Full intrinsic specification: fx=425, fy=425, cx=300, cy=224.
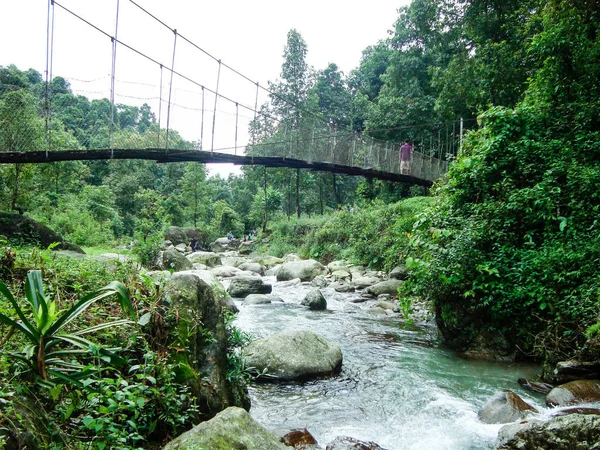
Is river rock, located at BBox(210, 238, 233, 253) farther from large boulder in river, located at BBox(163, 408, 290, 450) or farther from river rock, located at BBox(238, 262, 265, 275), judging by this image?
large boulder in river, located at BBox(163, 408, 290, 450)

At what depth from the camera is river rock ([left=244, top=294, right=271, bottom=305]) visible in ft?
31.6

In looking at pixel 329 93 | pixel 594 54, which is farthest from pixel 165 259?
pixel 329 93

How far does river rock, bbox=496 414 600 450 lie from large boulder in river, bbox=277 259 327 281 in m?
11.0

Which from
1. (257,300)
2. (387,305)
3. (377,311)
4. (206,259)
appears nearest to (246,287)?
(257,300)

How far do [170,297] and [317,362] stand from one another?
2.51 meters

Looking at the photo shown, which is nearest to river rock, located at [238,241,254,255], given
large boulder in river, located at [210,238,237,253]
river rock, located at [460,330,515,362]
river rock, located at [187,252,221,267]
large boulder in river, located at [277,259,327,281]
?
large boulder in river, located at [210,238,237,253]

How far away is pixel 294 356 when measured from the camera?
4875 mm

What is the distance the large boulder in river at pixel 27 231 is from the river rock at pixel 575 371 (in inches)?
295

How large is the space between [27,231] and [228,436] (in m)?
7.98

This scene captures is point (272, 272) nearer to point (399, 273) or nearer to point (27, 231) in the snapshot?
point (399, 273)

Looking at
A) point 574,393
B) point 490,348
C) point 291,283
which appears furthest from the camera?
point 291,283

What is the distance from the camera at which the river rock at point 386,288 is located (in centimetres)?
1065

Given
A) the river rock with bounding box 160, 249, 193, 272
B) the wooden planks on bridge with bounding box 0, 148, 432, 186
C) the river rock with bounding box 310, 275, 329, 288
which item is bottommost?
the river rock with bounding box 310, 275, 329, 288

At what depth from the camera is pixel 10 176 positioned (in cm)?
1285
